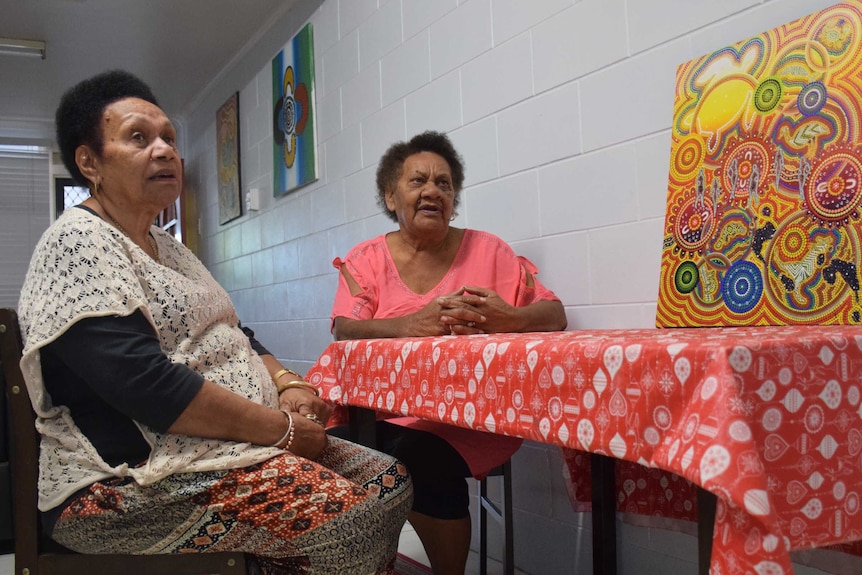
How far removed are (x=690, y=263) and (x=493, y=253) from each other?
0.64 meters

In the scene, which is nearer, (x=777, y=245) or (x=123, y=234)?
(x=123, y=234)

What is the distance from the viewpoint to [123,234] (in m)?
1.35

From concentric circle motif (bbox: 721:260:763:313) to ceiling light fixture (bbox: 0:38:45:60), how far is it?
4871 mm

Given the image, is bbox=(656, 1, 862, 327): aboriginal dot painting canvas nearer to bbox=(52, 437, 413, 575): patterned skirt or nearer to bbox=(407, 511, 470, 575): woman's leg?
bbox=(407, 511, 470, 575): woman's leg

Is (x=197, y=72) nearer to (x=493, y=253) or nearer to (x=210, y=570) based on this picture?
(x=493, y=253)

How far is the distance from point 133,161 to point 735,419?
124 centimetres

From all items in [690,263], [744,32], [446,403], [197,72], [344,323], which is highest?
[197,72]

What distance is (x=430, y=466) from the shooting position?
5.68ft

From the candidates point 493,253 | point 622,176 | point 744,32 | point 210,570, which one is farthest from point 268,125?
point 210,570

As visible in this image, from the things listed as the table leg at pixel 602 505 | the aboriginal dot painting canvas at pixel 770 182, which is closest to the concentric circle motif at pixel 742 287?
the aboriginal dot painting canvas at pixel 770 182

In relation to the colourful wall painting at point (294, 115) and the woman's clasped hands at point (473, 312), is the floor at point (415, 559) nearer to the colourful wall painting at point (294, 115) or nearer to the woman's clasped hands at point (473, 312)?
the woman's clasped hands at point (473, 312)

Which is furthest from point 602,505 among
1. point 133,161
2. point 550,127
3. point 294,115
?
point 294,115

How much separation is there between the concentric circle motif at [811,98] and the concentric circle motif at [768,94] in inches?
1.9

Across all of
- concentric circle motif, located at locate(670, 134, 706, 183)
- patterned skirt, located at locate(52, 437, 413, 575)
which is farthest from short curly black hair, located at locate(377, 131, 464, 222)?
patterned skirt, located at locate(52, 437, 413, 575)
